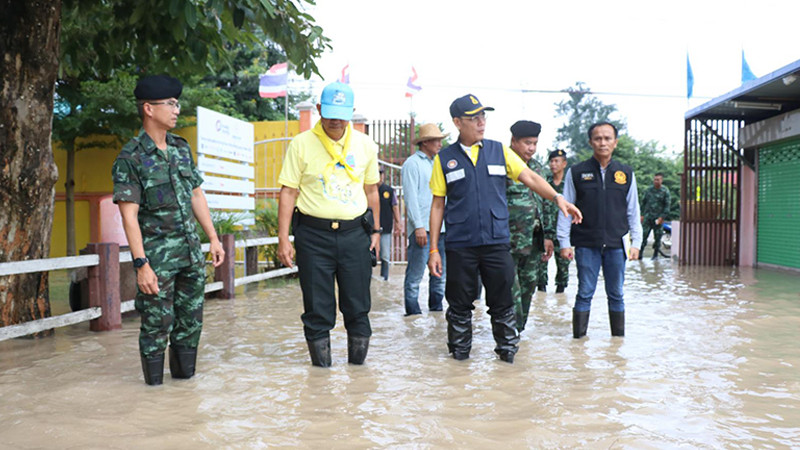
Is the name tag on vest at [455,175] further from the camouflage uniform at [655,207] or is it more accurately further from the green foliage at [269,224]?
the camouflage uniform at [655,207]

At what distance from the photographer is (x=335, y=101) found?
459cm

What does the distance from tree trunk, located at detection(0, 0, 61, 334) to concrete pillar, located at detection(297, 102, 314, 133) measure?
929 cm

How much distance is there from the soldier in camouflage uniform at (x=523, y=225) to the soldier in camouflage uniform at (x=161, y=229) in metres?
2.55

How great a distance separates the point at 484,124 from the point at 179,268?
2324 mm

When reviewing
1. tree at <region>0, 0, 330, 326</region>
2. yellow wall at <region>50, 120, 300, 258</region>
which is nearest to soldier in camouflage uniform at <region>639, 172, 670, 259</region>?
yellow wall at <region>50, 120, 300, 258</region>

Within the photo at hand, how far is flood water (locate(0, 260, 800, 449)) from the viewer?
133 inches

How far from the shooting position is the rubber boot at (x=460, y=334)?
510 centimetres

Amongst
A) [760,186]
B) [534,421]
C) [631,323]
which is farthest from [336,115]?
[760,186]

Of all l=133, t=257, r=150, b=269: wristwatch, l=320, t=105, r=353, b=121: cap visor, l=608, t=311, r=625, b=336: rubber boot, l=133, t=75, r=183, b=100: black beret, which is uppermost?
l=133, t=75, r=183, b=100: black beret

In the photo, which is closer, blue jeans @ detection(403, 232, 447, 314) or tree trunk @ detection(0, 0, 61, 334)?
tree trunk @ detection(0, 0, 61, 334)

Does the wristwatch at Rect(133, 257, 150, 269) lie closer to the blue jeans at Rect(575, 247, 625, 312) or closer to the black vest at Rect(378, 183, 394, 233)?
the blue jeans at Rect(575, 247, 625, 312)

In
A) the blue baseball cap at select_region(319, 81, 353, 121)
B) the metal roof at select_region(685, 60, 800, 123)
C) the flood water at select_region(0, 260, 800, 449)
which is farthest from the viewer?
the metal roof at select_region(685, 60, 800, 123)

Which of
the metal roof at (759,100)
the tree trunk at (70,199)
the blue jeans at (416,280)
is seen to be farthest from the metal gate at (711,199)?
the tree trunk at (70,199)

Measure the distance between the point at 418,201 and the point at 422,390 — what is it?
10.4 ft
